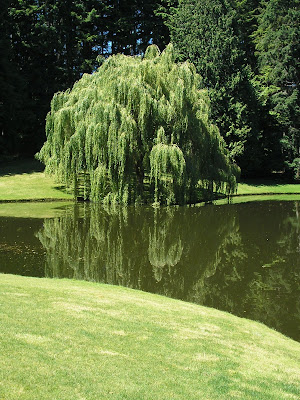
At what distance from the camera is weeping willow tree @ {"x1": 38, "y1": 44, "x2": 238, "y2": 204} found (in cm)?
1972

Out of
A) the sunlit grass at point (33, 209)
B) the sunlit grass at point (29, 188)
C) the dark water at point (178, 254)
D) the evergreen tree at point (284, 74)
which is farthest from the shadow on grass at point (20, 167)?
the evergreen tree at point (284, 74)

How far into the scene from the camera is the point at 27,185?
2653cm

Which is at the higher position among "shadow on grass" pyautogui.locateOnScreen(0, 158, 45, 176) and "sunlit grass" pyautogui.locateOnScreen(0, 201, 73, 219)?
"shadow on grass" pyautogui.locateOnScreen(0, 158, 45, 176)

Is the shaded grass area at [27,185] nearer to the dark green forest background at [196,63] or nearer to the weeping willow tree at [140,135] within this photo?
the weeping willow tree at [140,135]

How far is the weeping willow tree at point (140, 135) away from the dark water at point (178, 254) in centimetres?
187

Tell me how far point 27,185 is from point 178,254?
1698 centimetres

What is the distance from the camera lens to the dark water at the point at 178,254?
9.05m

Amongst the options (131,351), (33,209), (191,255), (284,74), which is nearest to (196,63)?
(284,74)

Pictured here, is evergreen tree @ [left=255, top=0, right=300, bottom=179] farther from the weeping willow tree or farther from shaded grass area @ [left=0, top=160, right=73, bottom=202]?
shaded grass area @ [left=0, top=160, right=73, bottom=202]

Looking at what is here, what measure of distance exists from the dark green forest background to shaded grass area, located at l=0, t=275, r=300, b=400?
27.2 m

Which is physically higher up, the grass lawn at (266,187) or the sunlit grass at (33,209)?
the grass lawn at (266,187)

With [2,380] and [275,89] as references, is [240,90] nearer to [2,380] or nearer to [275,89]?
[275,89]

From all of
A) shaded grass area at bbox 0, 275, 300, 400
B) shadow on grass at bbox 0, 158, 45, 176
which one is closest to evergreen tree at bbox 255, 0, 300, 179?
shadow on grass at bbox 0, 158, 45, 176

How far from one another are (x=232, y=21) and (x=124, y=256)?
29.3 meters
